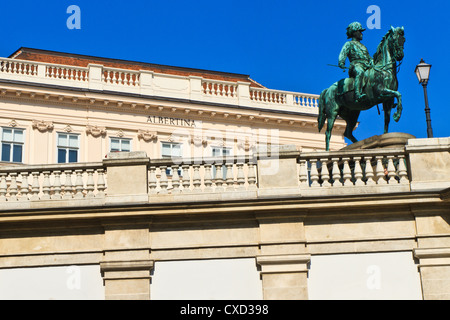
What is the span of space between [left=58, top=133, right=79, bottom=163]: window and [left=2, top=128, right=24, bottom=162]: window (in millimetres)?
1994

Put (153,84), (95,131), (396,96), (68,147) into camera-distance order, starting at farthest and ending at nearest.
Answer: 1. (153,84)
2. (95,131)
3. (68,147)
4. (396,96)

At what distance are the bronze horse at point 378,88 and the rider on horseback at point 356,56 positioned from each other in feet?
0.51

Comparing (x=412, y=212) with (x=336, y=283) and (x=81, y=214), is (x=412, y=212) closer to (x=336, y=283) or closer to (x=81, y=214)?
(x=336, y=283)

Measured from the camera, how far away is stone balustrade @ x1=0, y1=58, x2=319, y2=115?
143 feet

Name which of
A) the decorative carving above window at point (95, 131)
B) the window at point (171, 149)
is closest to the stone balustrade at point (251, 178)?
the decorative carving above window at point (95, 131)

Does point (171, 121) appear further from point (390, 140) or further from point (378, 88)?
point (390, 140)

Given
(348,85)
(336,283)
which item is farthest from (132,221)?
(348,85)

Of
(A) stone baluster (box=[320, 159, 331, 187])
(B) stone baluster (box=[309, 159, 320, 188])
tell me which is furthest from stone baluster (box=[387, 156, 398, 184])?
(B) stone baluster (box=[309, 159, 320, 188])

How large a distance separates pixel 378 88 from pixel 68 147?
82.3 ft

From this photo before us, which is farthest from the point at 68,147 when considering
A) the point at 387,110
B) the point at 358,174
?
the point at 358,174

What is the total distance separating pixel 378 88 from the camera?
2164cm

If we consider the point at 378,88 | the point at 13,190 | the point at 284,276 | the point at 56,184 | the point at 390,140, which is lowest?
the point at 284,276

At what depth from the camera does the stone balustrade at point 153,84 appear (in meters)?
43.7
